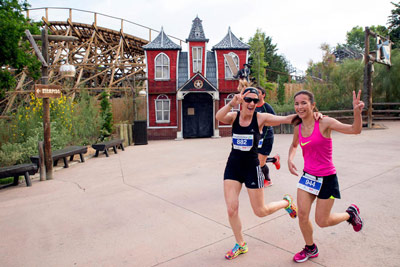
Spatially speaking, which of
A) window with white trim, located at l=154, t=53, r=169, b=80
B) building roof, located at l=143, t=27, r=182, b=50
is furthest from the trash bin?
building roof, located at l=143, t=27, r=182, b=50

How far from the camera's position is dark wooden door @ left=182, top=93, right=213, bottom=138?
735 inches

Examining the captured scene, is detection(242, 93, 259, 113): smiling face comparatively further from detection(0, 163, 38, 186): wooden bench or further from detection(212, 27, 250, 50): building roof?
detection(212, 27, 250, 50): building roof

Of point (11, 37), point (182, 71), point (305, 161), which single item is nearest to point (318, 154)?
point (305, 161)

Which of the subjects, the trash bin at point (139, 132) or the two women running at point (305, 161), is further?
the trash bin at point (139, 132)

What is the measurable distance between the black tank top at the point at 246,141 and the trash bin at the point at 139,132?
38.9 ft

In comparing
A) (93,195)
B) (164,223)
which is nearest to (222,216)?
(164,223)

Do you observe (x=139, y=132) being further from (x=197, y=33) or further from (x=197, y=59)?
(x=197, y=33)

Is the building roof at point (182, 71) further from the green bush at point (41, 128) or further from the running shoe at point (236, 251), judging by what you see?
the running shoe at point (236, 251)

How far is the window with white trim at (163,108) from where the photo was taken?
725 inches

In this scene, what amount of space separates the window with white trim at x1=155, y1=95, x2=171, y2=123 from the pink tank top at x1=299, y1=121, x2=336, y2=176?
1569 cm

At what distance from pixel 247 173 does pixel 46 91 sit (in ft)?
20.3

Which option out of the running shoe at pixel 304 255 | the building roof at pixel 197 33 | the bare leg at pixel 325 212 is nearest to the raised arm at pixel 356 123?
the bare leg at pixel 325 212

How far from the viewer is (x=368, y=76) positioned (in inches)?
632

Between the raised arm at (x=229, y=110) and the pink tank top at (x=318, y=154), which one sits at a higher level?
the raised arm at (x=229, y=110)
